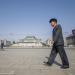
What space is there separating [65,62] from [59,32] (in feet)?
4.12

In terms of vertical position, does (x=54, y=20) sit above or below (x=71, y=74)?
above

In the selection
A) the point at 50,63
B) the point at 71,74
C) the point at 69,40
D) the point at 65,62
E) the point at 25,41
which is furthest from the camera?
the point at 69,40

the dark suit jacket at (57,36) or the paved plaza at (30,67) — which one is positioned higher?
the dark suit jacket at (57,36)

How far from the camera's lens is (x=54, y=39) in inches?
336

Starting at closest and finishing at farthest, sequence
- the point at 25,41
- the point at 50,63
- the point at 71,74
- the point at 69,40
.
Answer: the point at 71,74
the point at 50,63
the point at 25,41
the point at 69,40

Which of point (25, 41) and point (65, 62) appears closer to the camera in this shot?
point (65, 62)

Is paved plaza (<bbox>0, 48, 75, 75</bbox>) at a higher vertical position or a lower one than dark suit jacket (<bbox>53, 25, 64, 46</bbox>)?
lower

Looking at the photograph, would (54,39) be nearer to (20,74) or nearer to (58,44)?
(58,44)

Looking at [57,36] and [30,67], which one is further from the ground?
[57,36]

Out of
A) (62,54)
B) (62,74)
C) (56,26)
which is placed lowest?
(62,74)

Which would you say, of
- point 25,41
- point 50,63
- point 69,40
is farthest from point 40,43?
point 50,63

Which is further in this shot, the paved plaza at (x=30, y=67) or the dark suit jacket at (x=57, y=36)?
the dark suit jacket at (x=57, y=36)

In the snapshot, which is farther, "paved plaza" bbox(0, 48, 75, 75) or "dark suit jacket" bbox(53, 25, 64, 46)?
"dark suit jacket" bbox(53, 25, 64, 46)

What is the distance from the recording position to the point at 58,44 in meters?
8.48
